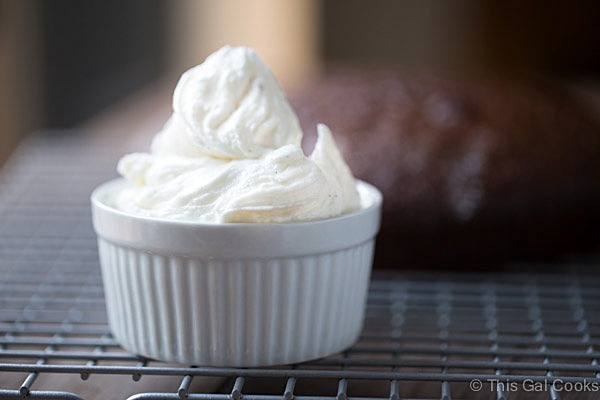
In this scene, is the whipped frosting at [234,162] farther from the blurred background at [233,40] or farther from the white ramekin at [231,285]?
the blurred background at [233,40]

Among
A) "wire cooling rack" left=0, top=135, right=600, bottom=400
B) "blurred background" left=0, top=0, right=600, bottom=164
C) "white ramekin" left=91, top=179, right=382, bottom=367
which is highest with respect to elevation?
"white ramekin" left=91, top=179, right=382, bottom=367

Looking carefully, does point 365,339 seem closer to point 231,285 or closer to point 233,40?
point 231,285

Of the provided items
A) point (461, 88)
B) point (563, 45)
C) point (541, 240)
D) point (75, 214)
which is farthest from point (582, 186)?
point (563, 45)

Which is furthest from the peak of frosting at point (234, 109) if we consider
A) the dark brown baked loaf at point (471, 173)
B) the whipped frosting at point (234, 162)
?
the dark brown baked loaf at point (471, 173)

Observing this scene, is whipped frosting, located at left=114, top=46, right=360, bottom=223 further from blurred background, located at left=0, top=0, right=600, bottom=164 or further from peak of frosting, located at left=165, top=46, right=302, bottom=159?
blurred background, located at left=0, top=0, right=600, bottom=164

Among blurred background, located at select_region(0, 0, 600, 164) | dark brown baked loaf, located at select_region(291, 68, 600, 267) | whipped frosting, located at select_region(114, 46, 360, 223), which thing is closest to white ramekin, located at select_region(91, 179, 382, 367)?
whipped frosting, located at select_region(114, 46, 360, 223)

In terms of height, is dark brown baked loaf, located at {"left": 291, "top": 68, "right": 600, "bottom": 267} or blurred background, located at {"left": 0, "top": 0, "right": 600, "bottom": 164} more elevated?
dark brown baked loaf, located at {"left": 291, "top": 68, "right": 600, "bottom": 267}

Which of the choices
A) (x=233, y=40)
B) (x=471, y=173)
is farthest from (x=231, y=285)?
(x=233, y=40)
